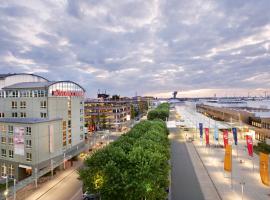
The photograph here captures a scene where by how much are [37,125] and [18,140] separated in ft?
23.6

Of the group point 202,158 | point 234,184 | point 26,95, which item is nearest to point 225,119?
point 202,158

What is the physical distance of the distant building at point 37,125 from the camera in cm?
6700

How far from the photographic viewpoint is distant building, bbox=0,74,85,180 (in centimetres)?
6700

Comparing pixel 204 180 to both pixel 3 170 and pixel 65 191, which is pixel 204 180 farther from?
pixel 3 170

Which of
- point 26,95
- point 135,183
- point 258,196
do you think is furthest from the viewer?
point 26,95

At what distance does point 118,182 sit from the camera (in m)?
38.6

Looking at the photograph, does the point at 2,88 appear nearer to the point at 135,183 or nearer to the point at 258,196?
the point at 135,183

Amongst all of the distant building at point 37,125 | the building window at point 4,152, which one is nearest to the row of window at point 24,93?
the distant building at point 37,125

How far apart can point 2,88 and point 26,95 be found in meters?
12.2

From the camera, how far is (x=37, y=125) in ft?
219

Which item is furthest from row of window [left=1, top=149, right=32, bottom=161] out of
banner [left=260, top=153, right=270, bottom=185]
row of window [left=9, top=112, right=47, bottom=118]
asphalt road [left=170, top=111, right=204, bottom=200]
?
banner [left=260, top=153, right=270, bottom=185]

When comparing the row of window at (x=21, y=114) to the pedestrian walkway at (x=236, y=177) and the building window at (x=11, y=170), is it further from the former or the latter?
the pedestrian walkway at (x=236, y=177)

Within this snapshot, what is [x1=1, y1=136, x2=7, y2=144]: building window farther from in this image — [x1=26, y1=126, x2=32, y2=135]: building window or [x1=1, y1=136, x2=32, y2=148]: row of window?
[x1=26, y1=126, x2=32, y2=135]: building window

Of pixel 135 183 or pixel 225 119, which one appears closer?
pixel 135 183
